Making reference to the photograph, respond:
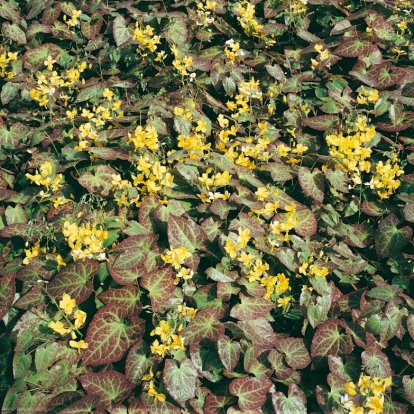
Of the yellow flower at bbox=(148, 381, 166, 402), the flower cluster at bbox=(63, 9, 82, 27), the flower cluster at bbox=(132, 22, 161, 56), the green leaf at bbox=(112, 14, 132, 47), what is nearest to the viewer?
the yellow flower at bbox=(148, 381, 166, 402)

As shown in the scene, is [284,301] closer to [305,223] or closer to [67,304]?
[305,223]

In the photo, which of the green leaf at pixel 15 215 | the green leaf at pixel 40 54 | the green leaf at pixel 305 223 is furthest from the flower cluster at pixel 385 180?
the green leaf at pixel 40 54

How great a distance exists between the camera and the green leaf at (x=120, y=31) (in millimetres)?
4207

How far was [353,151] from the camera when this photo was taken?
11.2ft

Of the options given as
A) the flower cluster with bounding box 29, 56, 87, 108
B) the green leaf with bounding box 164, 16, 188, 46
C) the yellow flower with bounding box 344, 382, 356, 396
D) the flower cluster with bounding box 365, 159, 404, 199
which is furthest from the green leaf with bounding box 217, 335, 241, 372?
the green leaf with bounding box 164, 16, 188, 46

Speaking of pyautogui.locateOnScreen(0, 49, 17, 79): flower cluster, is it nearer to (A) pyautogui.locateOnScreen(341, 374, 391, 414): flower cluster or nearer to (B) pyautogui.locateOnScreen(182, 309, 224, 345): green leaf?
(B) pyautogui.locateOnScreen(182, 309, 224, 345): green leaf

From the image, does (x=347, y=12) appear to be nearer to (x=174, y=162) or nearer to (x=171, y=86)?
(x=171, y=86)

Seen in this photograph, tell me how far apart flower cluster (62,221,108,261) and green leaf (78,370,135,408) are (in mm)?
562

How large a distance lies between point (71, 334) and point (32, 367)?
0.23 m

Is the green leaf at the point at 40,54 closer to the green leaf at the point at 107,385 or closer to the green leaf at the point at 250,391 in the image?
the green leaf at the point at 107,385

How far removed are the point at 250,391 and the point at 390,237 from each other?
1.17m

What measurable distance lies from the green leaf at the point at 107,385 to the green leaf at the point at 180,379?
0.19 m

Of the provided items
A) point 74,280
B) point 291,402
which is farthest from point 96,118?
point 291,402

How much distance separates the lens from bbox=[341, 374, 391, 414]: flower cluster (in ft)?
8.05
